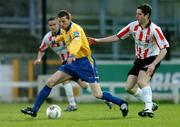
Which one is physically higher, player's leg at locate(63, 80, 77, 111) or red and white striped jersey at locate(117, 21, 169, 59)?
red and white striped jersey at locate(117, 21, 169, 59)

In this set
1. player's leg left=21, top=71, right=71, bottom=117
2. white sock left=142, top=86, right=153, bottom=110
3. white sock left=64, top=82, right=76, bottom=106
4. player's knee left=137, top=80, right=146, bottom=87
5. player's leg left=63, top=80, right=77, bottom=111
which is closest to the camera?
player's leg left=21, top=71, right=71, bottom=117

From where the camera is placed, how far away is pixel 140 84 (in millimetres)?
14938

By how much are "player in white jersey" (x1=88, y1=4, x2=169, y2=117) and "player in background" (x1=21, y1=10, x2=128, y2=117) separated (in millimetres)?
393

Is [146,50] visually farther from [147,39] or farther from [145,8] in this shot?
[145,8]

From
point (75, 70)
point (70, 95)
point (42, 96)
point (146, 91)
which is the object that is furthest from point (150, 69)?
point (70, 95)

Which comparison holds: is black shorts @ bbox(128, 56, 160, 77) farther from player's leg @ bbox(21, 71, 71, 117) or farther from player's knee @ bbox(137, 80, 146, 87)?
player's leg @ bbox(21, 71, 71, 117)

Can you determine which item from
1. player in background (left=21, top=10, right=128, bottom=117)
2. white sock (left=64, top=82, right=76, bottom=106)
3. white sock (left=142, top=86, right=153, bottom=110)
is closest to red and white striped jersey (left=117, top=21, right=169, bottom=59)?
white sock (left=142, top=86, right=153, bottom=110)

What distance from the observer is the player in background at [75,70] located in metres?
14.5

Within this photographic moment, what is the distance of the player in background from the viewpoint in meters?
14.5

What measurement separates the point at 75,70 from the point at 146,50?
142 centimetres

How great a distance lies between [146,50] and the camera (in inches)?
593

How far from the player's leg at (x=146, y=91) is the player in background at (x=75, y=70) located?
0.39 m

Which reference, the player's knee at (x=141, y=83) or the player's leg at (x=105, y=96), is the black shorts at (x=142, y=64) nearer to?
the player's knee at (x=141, y=83)

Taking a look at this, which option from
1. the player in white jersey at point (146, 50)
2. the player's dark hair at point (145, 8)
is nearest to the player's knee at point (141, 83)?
the player in white jersey at point (146, 50)
